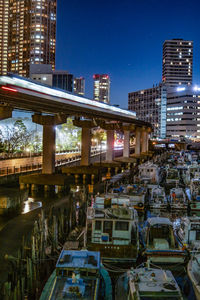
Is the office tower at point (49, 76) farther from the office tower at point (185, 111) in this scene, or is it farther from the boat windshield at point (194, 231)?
the boat windshield at point (194, 231)

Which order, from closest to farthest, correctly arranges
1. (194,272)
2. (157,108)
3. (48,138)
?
(194,272)
(48,138)
(157,108)

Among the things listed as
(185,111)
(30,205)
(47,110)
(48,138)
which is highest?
(185,111)

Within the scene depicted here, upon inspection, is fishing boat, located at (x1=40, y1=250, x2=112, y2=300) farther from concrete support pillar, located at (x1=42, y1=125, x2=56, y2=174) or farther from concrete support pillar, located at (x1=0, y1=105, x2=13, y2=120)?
concrete support pillar, located at (x1=42, y1=125, x2=56, y2=174)

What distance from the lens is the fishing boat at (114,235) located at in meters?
14.2

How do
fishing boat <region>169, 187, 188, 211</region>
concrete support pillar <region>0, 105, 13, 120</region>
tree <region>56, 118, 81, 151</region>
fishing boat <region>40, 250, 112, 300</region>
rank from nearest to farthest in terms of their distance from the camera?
fishing boat <region>40, 250, 112, 300</region>, fishing boat <region>169, 187, 188, 211</region>, concrete support pillar <region>0, 105, 13, 120</region>, tree <region>56, 118, 81, 151</region>

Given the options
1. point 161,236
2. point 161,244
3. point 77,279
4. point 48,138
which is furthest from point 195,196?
point 77,279

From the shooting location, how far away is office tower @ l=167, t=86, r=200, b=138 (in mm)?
155500

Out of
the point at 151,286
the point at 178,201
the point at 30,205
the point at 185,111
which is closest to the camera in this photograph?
the point at 151,286

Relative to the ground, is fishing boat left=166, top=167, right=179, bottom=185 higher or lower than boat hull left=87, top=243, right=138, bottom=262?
higher

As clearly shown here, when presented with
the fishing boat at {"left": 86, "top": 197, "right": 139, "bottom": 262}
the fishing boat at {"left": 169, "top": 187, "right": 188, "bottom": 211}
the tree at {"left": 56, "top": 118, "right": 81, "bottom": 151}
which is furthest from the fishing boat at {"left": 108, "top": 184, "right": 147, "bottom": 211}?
the tree at {"left": 56, "top": 118, "right": 81, "bottom": 151}

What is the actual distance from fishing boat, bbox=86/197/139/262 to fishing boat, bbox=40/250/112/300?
2.95 metres

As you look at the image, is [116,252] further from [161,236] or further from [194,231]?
[194,231]

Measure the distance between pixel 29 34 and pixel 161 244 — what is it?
591ft

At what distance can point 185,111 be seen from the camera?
156750 millimetres
